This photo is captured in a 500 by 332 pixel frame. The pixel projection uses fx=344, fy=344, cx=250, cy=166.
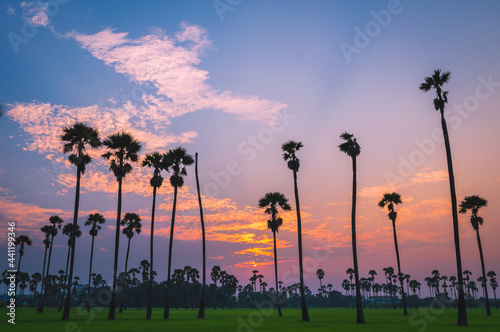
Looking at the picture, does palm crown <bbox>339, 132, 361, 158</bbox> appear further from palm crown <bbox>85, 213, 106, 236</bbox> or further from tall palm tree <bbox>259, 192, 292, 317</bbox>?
palm crown <bbox>85, 213, 106, 236</bbox>

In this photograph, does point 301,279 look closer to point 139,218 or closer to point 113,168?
point 113,168

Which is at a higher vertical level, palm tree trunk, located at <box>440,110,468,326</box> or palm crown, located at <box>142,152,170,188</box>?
palm crown, located at <box>142,152,170,188</box>

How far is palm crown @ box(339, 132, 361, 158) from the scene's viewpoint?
4169 centimetres

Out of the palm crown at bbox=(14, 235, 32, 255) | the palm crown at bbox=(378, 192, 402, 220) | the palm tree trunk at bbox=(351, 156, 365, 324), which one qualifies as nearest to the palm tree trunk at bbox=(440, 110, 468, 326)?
the palm tree trunk at bbox=(351, 156, 365, 324)

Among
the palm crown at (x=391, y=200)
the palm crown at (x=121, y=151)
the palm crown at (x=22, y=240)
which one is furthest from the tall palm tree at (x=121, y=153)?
the palm crown at (x=22, y=240)

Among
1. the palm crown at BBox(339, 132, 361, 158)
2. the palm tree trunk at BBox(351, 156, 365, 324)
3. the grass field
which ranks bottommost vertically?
the grass field

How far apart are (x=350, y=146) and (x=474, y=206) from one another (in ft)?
109

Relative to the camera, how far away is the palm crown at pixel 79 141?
141ft

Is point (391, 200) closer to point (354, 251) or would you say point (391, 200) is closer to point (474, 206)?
point (474, 206)

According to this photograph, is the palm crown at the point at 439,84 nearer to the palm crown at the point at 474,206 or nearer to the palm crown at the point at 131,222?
the palm crown at the point at 474,206

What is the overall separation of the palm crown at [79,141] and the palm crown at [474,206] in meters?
60.3

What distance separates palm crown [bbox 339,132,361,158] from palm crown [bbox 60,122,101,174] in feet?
103

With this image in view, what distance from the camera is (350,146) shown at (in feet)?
138

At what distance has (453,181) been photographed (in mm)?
33500
